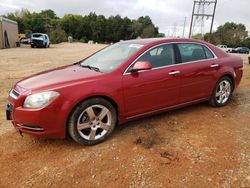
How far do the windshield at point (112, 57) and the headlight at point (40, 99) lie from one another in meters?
0.97

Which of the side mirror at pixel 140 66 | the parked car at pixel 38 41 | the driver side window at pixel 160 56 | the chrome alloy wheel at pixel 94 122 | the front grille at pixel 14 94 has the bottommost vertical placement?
the parked car at pixel 38 41

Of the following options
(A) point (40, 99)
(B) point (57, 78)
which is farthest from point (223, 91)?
(A) point (40, 99)

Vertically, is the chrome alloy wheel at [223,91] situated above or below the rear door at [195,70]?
below

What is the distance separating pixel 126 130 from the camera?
4.29m

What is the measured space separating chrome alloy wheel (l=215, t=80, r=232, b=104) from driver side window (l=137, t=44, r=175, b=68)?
141 centimetres

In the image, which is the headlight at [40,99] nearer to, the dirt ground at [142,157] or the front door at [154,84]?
the dirt ground at [142,157]

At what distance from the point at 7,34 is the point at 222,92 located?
32656 millimetres

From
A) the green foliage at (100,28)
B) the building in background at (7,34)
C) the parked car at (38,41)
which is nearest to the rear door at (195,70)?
the building in background at (7,34)

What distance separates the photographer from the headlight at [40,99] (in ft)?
11.2

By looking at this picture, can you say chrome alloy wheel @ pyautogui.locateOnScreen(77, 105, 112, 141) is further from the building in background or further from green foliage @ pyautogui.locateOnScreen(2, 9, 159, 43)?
green foliage @ pyautogui.locateOnScreen(2, 9, 159, 43)

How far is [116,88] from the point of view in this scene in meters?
3.84

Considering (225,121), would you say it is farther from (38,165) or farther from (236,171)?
(38,165)

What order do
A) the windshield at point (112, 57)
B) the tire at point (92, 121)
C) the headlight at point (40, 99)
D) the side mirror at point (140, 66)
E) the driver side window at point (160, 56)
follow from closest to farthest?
the headlight at point (40, 99), the tire at point (92, 121), the side mirror at point (140, 66), the windshield at point (112, 57), the driver side window at point (160, 56)

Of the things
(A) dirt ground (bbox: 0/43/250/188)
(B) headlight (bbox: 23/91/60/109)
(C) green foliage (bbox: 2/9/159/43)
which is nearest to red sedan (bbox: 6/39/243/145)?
(B) headlight (bbox: 23/91/60/109)
